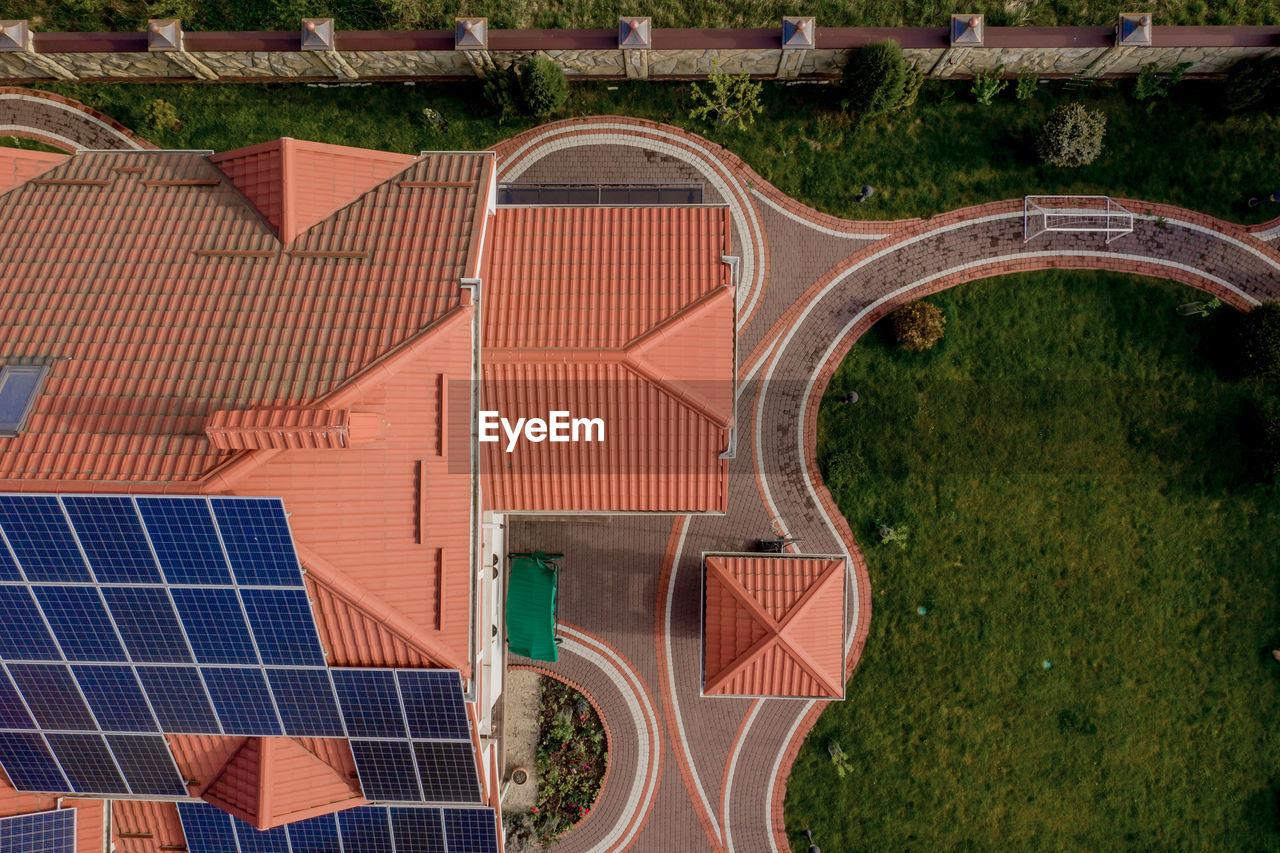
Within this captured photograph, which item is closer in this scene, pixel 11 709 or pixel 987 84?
pixel 11 709

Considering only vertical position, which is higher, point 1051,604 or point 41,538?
point 41,538

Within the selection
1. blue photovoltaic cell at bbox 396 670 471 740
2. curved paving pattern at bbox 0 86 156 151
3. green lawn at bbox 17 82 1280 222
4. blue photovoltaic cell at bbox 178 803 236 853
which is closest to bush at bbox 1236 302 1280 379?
green lawn at bbox 17 82 1280 222

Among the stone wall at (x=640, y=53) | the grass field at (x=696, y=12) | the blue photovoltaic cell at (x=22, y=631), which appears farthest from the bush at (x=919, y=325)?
the blue photovoltaic cell at (x=22, y=631)

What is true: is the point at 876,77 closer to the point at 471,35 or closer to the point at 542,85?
the point at 542,85

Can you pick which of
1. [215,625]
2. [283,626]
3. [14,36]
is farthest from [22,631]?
[14,36]

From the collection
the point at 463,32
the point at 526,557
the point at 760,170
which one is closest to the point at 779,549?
the point at 526,557

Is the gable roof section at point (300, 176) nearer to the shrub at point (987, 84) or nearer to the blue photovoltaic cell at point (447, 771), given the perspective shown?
the blue photovoltaic cell at point (447, 771)

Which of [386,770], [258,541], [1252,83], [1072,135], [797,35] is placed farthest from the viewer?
[1072,135]
